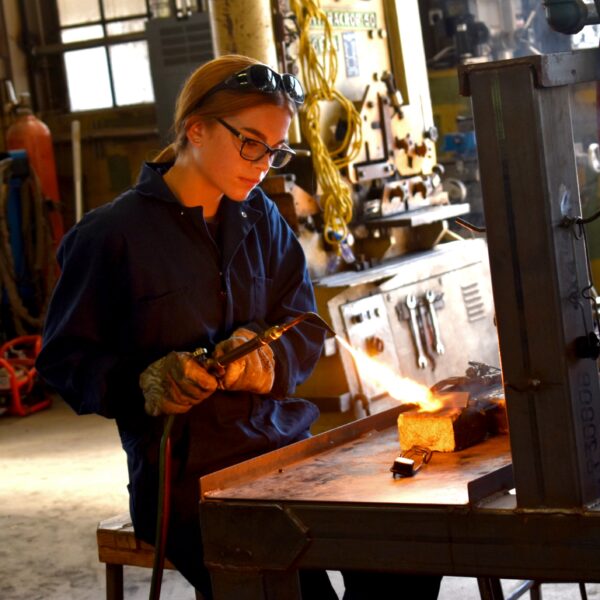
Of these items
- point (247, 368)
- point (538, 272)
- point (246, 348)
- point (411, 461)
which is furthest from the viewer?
point (247, 368)

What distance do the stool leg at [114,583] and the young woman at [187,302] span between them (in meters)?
0.14

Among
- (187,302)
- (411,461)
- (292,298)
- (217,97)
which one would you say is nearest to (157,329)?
(187,302)

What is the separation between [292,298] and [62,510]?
233cm

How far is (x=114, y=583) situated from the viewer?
2305 mm

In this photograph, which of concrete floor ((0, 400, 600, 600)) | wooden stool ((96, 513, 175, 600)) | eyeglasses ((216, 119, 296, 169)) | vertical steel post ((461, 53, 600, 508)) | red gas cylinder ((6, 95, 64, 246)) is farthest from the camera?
red gas cylinder ((6, 95, 64, 246))

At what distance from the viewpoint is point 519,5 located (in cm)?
664

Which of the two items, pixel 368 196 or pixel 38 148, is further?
pixel 38 148

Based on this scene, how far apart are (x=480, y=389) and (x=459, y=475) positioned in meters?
0.46

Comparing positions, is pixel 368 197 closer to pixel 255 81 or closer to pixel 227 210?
pixel 227 210

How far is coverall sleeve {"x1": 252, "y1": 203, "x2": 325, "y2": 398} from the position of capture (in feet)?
7.68

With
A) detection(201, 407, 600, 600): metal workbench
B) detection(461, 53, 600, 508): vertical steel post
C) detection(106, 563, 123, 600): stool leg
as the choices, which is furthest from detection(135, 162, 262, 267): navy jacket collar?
detection(461, 53, 600, 508): vertical steel post

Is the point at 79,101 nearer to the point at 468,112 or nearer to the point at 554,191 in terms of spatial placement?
the point at 468,112


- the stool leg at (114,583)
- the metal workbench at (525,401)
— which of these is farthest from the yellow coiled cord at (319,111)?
the metal workbench at (525,401)

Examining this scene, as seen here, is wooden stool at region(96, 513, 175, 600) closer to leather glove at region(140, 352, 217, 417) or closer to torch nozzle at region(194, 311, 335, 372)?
leather glove at region(140, 352, 217, 417)
